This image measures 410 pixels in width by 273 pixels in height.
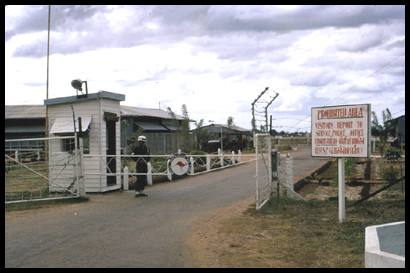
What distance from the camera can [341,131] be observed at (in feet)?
30.0

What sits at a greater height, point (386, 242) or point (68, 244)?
point (386, 242)

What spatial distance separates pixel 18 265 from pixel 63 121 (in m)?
8.20

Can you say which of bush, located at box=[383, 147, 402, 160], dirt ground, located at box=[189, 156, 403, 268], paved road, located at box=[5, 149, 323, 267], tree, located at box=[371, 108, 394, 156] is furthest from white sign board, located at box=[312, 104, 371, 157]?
tree, located at box=[371, 108, 394, 156]

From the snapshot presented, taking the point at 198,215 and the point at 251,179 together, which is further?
the point at 251,179

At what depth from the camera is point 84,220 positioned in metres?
9.59

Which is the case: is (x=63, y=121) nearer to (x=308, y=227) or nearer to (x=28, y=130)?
(x=308, y=227)

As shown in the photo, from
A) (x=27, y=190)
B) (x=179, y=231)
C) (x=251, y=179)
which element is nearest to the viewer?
(x=179, y=231)

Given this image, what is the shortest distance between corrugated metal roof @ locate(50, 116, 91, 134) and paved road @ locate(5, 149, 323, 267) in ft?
6.99

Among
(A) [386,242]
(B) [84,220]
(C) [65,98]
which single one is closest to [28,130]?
(C) [65,98]

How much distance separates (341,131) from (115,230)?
495 cm

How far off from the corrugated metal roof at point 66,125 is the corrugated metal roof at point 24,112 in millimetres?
24195

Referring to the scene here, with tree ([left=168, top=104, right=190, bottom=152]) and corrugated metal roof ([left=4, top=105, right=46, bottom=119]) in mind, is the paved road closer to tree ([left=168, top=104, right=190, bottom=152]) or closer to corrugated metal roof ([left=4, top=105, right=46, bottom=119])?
tree ([left=168, top=104, right=190, bottom=152])

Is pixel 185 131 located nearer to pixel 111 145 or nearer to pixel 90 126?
pixel 111 145

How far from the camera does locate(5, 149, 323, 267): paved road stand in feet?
21.3
